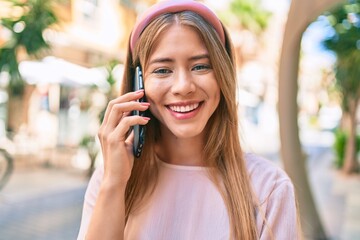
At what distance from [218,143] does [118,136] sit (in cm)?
29

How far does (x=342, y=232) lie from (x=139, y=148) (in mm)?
6203

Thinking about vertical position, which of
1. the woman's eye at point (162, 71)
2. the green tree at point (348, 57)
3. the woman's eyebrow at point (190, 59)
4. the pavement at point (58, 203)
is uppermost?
the green tree at point (348, 57)

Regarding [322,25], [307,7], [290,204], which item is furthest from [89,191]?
[322,25]

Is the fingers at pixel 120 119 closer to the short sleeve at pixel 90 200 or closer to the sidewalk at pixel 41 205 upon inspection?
the short sleeve at pixel 90 200

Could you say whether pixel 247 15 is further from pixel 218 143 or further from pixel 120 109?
pixel 120 109

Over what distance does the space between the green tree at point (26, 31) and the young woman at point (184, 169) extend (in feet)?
20.5

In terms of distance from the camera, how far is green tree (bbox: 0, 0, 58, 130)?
7004mm

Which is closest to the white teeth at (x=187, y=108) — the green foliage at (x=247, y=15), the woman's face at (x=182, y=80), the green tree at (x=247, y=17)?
the woman's face at (x=182, y=80)

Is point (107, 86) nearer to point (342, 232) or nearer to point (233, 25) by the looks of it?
point (342, 232)

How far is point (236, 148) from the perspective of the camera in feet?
4.09

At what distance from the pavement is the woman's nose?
16.9 feet

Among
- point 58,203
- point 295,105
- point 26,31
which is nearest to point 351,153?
point 295,105

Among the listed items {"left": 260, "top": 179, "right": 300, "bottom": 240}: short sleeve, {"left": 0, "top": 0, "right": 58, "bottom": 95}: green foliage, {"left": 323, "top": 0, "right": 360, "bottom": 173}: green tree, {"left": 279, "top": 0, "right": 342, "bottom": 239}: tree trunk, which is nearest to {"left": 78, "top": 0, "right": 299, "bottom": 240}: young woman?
{"left": 260, "top": 179, "right": 300, "bottom": 240}: short sleeve

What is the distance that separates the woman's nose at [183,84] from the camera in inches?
43.8
